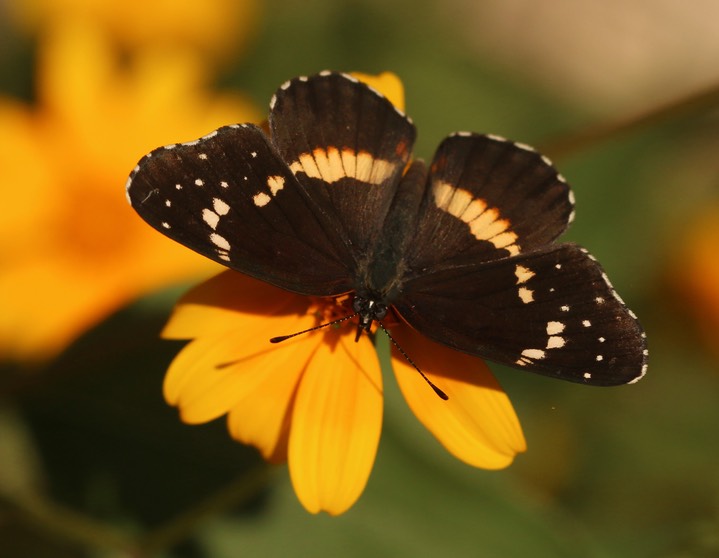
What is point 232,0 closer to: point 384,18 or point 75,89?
point 384,18

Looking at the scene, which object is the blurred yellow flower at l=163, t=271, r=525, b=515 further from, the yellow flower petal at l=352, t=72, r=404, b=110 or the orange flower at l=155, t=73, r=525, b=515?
the yellow flower petal at l=352, t=72, r=404, b=110

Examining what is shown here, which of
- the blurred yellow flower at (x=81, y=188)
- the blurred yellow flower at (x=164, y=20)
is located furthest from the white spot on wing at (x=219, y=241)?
the blurred yellow flower at (x=164, y=20)

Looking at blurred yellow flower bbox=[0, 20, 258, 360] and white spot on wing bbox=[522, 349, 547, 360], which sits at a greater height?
blurred yellow flower bbox=[0, 20, 258, 360]

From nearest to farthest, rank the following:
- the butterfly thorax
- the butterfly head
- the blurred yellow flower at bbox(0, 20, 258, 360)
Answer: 1. the butterfly head
2. the butterfly thorax
3. the blurred yellow flower at bbox(0, 20, 258, 360)

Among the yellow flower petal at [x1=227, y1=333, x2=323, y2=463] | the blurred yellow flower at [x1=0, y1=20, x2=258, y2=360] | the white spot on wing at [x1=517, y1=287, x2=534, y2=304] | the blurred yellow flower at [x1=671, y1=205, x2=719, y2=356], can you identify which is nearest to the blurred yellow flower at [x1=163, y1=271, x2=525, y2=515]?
the yellow flower petal at [x1=227, y1=333, x2=323, y2=463]

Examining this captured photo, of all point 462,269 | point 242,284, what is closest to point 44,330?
point 242,284

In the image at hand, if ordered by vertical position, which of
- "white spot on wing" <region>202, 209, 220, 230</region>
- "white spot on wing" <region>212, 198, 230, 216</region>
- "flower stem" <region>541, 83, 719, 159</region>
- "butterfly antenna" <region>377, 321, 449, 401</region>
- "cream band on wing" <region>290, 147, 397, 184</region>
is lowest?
"butterfly antenna" <region>377, 321, 449, 401</region>

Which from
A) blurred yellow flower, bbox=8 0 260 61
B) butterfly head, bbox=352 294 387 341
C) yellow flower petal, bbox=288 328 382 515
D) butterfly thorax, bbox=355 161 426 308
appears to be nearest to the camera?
yellow flower petal, bbox=288 328 382 515

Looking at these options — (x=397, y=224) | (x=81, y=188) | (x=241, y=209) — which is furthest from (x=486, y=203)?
(x=81, y=188)

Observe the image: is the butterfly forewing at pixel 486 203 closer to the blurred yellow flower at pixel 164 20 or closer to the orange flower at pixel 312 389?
the orange flower at pixel 312 389
